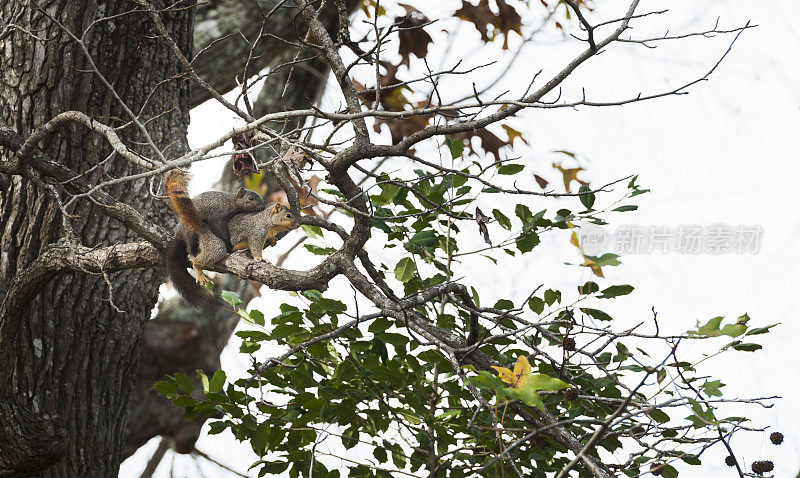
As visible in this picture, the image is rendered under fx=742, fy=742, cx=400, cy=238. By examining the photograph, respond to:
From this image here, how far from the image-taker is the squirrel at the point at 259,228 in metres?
2.10

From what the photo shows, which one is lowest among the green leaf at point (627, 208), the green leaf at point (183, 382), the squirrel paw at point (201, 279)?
the green leaf at point (183, 382)

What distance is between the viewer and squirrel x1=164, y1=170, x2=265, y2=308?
76.6 inches

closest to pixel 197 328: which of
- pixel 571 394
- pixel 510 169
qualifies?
pixel 510 169

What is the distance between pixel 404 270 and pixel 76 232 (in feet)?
4.00

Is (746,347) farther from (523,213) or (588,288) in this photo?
(523,213)

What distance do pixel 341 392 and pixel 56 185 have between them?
1.05m

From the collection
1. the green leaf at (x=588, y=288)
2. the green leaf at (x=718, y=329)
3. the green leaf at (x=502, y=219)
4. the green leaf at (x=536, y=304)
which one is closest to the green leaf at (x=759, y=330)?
the green leaf at (x=718, y=329)

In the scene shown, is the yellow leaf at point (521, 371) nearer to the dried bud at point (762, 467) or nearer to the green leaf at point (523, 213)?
the dried bud at point (762, 467)

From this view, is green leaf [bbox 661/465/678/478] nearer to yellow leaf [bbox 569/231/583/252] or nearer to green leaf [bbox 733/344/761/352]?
green leaf [bbox 733/344/761/352]

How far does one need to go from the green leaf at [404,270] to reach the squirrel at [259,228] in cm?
39

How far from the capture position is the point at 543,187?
2.37 meters

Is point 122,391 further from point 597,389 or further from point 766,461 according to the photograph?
point 766,461

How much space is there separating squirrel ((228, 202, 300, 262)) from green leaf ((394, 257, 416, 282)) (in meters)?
0.39

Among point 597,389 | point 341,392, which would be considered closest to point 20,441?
point 341,392
